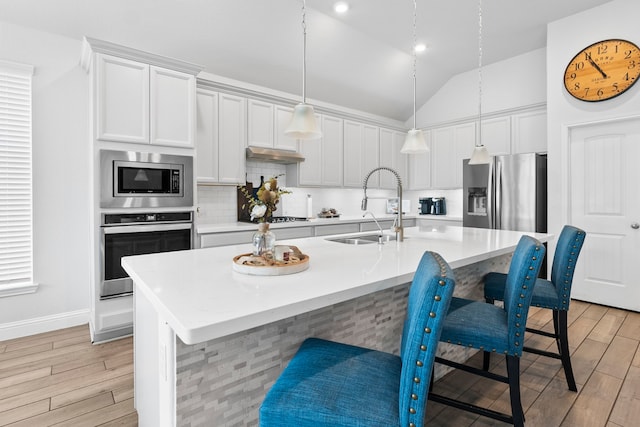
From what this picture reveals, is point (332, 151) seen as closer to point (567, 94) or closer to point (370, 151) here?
point (370, 151)

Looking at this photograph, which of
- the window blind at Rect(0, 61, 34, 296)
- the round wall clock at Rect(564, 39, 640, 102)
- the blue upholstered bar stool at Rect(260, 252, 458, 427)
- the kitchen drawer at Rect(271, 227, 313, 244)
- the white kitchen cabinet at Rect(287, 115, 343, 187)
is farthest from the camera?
the white kitchen cabinet at Rect(287, 115, 343, 187)

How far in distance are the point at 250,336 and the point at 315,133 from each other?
112 cm

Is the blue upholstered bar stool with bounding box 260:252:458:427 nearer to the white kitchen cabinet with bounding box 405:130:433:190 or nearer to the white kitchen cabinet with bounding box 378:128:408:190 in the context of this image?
the white kitchen cabinet with bounding box 378:128:408:190

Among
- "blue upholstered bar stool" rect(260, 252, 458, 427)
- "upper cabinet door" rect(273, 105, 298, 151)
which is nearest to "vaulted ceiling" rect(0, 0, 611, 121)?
"upper cabinet door" rect(273, 105, 298, 151)

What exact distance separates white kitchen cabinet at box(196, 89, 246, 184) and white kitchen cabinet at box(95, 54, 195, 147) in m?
→ 0.40

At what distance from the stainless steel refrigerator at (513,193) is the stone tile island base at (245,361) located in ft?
11.1

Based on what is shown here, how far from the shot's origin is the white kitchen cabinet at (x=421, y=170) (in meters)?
5.79

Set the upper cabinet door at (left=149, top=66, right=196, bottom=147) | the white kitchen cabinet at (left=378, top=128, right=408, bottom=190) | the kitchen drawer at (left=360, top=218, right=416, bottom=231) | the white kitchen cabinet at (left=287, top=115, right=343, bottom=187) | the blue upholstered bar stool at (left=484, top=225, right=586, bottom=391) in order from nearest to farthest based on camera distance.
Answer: the blue upholstered bar stool at (left=484, top=225, right=586, bottom=391), the upper cabinet door at (left=149, top=66, right=196, bottom=147), the white kitchen cabinet at (left=287, top=115, right=343, bottom=187), the kitchen drawer at (left=360, top=218, right=416, bottom=231), the white kitchen cabinet at (left=378, top=128, right=408, bottom=190)

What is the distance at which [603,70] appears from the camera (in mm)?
3678

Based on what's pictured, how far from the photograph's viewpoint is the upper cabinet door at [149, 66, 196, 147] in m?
3.01

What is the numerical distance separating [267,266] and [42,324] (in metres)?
2.93

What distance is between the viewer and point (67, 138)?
316cm

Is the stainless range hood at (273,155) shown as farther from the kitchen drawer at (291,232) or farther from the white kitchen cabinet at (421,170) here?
the white kitchen cabinet at (421,170)

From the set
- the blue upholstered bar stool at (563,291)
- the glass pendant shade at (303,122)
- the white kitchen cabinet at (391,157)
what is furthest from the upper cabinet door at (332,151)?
the blue upholstered bar stool at (563,291)
